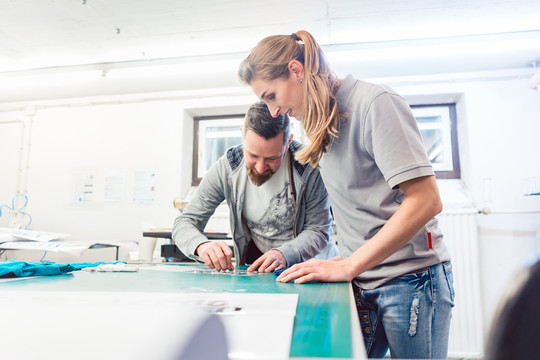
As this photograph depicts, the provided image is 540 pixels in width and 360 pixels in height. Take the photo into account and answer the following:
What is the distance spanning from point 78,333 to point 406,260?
2.13 feet

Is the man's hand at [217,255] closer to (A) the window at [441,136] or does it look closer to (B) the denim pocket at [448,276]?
(B) the denim pocket at [448,276]

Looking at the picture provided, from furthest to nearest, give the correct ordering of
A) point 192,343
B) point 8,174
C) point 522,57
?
point 8,174, point 522,57, point 192,343

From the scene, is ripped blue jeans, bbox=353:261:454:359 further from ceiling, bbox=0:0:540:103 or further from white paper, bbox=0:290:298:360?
ceiling, bbox=0:0:540:103

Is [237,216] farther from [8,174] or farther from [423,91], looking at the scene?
[8,174]

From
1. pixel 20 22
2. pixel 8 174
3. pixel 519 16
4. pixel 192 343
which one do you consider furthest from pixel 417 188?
pixel 8 174

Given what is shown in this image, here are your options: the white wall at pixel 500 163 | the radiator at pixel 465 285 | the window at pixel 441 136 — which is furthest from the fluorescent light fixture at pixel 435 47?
the radiator at pixel 465 285

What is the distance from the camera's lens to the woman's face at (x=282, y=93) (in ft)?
3.38

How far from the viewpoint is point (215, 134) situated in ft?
11.3

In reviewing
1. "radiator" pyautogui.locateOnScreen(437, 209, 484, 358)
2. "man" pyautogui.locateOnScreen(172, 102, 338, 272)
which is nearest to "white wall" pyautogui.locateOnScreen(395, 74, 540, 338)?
"radiator" pyautogui.locateOnScreen(437, 209, 484, 358)

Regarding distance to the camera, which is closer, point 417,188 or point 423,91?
point 417,188

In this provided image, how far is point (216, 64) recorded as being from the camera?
269 cm

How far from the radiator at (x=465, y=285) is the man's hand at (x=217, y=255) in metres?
2.05

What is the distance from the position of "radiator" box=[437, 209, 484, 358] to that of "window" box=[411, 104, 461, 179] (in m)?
0.48

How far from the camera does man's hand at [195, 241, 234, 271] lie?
3.67ft
